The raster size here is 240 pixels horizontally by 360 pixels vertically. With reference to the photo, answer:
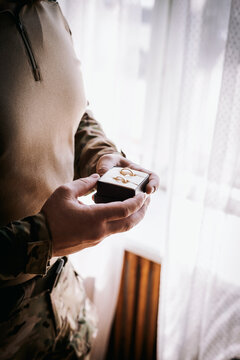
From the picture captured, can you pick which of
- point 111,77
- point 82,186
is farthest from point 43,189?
point 111,77

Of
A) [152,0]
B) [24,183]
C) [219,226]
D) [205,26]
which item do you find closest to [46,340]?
[24,183]

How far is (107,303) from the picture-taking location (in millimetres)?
1339

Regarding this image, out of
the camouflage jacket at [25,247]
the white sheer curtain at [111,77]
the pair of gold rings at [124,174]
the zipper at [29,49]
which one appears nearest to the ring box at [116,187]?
the pair of gold rings at [124,174]

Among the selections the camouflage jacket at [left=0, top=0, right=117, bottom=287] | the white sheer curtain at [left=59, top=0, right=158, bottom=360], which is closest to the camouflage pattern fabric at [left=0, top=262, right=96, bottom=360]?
the camouflage jacket at [left=0, top=0, right=117, bottom=287]

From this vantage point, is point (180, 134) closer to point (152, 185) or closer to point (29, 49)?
point (152, 185)

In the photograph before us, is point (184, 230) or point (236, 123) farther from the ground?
point (236, 123)

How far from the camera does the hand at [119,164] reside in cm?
71

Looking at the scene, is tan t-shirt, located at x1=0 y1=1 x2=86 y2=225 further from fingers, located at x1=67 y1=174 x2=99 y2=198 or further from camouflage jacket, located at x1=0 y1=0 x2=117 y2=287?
fingers, located at x1=67 y1=174 x2=99 y2=198

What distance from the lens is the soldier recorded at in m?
0.55

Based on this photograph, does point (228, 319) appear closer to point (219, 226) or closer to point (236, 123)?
point (219, 226)

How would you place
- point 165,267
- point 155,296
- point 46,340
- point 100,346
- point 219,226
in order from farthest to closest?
1. point 100,346
2. point 155,296
3. point 165,267
4. point 219,226
5. point 46,340

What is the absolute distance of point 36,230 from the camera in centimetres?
54

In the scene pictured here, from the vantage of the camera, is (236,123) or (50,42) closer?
(50,42)

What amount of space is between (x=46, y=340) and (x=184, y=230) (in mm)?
604
